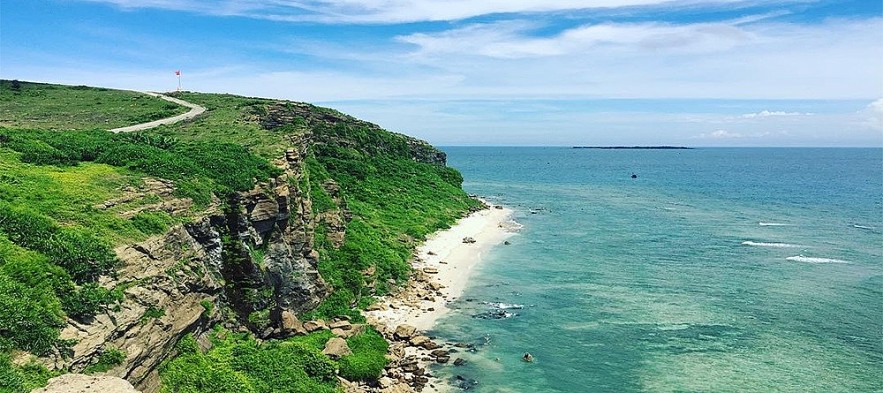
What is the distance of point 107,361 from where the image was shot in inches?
848

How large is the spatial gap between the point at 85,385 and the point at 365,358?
1784 centimetres

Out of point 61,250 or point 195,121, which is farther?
point 195,121

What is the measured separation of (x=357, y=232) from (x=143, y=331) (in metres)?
33.9

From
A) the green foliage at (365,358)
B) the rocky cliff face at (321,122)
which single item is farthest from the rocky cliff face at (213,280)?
the rocky cliff face at (321,122)

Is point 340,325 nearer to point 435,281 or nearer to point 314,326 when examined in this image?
point 314,326

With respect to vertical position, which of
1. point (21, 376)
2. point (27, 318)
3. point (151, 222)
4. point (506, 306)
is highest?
point (151, 222)

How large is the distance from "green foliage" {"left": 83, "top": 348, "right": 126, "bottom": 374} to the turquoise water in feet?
62.7

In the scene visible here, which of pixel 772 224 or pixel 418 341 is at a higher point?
pixel 772 224

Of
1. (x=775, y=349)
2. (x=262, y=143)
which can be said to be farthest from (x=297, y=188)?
(x=775, y=349)

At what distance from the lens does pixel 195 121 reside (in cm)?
6619

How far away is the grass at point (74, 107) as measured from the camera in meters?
61.9

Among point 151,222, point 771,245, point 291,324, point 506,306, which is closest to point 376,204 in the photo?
point 506,306

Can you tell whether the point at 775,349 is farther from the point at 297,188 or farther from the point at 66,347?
the point at 66,347

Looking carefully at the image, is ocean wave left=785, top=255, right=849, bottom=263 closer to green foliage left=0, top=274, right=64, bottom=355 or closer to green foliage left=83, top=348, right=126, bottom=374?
green foliage left=83, top=348, right=126, bottom=374
